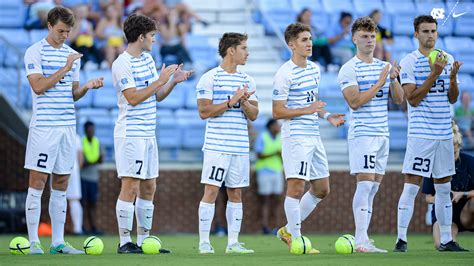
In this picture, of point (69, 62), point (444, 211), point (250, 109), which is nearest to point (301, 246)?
point (250, 109)

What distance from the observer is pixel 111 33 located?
68.3 feet

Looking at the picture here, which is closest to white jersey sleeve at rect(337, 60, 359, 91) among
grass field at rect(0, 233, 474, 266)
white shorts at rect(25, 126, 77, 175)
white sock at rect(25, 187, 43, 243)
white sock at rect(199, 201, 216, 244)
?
grass field at rect(0, 233, 474, 266)

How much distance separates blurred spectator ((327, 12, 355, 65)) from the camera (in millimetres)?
21156

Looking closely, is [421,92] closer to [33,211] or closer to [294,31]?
[294,31]

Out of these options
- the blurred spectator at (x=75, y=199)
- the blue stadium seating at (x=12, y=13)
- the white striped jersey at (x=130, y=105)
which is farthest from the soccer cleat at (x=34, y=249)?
the blue stadium seating at (x=12, y=13)

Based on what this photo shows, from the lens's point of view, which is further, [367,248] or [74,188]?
[74,188]

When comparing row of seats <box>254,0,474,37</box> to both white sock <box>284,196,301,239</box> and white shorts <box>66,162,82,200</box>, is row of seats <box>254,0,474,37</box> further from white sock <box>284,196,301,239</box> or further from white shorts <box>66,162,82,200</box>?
white sock <box>284,196,301,239</box>

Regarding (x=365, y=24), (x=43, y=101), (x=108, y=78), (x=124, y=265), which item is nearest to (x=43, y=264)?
(x=124, y=265)

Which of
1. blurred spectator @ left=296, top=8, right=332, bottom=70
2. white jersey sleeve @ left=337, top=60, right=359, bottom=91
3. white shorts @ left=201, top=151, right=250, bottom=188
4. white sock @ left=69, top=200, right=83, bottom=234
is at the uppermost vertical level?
blurred spectator @ left=296, top=8, right=332, bottom=70

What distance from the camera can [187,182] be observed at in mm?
19000

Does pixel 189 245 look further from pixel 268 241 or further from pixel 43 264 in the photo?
pixel 43 264

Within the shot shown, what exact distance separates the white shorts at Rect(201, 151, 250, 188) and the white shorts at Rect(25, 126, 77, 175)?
1.46m

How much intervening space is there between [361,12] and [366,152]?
35.7 feet

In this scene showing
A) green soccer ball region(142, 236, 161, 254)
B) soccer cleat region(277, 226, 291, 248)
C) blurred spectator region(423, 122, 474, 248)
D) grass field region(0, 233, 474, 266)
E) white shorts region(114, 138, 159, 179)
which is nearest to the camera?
grass field region(0, 233, 474, 266)
